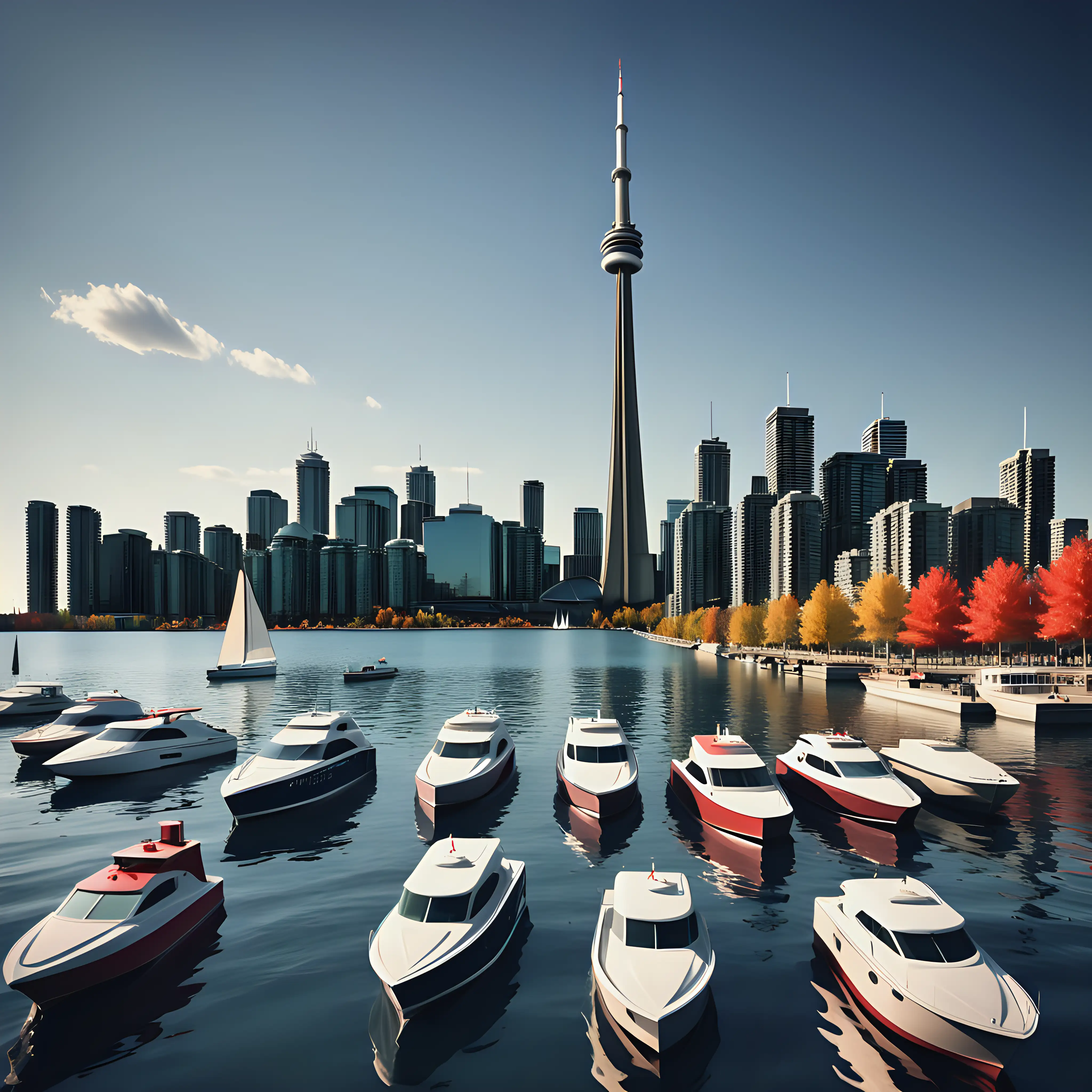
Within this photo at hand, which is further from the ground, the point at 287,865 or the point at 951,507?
the point at 951,507

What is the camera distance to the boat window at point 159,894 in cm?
1595

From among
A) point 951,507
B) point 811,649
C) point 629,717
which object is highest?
point 951,507

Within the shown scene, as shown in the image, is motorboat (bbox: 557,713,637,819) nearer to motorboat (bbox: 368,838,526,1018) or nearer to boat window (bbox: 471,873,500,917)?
motorboat (bbox: 368,838,526,1018)

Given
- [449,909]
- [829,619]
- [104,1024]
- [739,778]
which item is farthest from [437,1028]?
[829,619]

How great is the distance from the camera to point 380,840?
26.0m

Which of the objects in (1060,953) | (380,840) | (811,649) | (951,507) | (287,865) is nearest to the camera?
(1060,953)

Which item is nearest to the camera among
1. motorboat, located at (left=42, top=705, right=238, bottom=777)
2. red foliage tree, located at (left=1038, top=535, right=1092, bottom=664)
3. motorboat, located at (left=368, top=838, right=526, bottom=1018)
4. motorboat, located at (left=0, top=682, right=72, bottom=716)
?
motorboat, located at (left=368, top=838, right=526, bottom=1018)

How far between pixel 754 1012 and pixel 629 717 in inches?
1752

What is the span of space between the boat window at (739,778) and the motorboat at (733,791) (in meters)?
0.02

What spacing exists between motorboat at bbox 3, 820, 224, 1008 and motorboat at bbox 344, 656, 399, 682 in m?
69.8

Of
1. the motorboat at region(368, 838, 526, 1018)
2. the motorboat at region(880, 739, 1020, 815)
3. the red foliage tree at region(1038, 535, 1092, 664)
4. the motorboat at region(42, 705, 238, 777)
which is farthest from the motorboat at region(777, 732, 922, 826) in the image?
the red foliage tree at region(1038, 535, 1092, 664)

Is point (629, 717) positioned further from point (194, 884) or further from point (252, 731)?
point (194, 884)

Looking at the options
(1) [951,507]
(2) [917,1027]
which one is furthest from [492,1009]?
(1) [951,507]

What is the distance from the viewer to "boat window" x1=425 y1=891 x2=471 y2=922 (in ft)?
49.6
